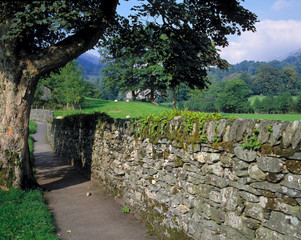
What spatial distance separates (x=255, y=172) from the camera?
10.6 ft

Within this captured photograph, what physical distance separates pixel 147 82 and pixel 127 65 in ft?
23.7

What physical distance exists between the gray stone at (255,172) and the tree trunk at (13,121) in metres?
6.88

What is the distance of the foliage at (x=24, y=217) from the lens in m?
4.84

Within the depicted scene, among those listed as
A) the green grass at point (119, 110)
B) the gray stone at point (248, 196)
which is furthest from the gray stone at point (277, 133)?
the green grass at point (119, 110)

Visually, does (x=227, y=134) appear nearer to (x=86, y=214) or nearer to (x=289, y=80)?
(x=86, y=214)

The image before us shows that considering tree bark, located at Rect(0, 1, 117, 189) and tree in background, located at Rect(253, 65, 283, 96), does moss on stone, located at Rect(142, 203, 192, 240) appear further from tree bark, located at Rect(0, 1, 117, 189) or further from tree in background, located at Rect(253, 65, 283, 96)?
tree in background, located at Rect(253, 65, 283, 96)

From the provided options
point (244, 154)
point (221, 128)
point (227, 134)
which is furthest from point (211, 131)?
point (244, 154)

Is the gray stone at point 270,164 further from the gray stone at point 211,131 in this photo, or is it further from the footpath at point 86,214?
the footpath at point 86,214

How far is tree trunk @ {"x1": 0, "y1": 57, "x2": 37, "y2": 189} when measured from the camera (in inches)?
288

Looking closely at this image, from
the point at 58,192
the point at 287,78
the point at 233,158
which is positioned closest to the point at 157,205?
the point at 233,158

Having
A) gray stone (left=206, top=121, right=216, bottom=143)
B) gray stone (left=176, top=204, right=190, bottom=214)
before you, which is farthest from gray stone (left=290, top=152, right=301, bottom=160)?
gray stone (left=176, top=204, right=190, bottom=214)

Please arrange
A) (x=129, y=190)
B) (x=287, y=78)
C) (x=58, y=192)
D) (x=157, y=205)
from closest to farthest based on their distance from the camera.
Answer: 1. (x=157, y=205)
2. (x=129, y=190)
3. (x=58, y=192)
4. (x=287, y=78)

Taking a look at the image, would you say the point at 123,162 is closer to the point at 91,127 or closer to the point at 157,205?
the point at 157,205

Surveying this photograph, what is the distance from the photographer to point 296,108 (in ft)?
166
